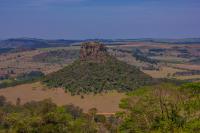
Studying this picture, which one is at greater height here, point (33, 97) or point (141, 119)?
point (141, 119)

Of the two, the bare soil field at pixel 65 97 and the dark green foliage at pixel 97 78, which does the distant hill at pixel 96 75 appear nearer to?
the dark green foliage at pixel 97 78

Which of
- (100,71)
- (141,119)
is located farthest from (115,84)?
(141,119)

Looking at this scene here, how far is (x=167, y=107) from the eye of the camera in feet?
196

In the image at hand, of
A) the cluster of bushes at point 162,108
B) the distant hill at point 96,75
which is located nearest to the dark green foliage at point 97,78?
the distant hill at point 96,75

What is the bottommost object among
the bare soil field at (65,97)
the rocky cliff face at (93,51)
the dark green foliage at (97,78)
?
the bare soil field at (65,97)

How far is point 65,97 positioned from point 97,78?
1178 centimetres

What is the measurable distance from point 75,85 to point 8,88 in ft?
118

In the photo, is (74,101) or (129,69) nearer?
(74,101)

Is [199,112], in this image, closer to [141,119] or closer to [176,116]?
[176,116]

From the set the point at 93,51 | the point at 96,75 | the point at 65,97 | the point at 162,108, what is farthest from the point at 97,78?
the point at 162,108

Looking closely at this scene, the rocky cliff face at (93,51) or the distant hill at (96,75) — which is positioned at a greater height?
the rocky cliff face at (93,51)

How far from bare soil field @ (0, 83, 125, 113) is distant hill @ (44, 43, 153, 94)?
2521mm

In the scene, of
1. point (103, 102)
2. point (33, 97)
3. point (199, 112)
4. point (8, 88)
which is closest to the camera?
point (199, 112)

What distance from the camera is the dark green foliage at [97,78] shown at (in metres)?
151
